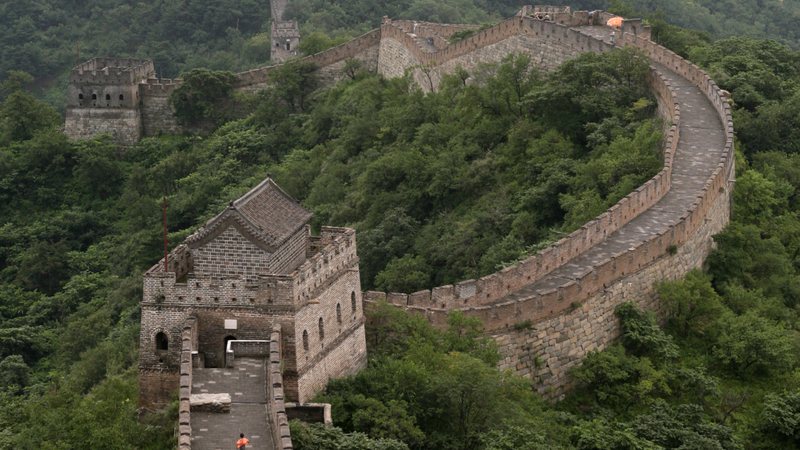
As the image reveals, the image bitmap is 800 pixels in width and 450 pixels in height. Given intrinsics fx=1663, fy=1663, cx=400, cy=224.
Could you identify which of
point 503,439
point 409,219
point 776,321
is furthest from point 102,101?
point 503,439

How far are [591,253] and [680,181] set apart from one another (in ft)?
20.0

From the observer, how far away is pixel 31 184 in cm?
7656

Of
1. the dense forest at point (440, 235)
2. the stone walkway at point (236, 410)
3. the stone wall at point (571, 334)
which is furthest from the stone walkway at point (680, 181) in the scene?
the stone walkway at point (236, 410)

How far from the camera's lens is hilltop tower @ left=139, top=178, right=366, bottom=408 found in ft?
106

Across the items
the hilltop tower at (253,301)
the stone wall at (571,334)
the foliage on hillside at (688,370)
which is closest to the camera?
the hilltop tower at (253,301)

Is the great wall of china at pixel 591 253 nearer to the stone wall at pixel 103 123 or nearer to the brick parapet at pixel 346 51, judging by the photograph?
the brick parapet at pixel 346 51

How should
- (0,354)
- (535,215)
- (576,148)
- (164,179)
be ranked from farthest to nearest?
(164,179) < (0,354) < (576,148) < (535,215)

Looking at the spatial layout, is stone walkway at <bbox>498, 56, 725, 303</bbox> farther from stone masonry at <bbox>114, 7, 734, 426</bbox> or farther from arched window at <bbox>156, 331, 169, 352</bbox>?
arched window at <bbox>156, 331, 169, 352</bbox>

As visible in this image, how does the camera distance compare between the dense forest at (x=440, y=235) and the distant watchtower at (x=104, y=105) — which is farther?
the distant watchtower at (x=104, y=105)

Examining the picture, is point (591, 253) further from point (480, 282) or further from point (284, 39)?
point (284, 39)

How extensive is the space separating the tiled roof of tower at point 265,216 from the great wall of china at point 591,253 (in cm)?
121

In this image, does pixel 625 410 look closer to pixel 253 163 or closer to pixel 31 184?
pixel 253 163

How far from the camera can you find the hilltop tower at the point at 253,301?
32.3 metres

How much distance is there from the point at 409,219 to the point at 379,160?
5563 millimetres
